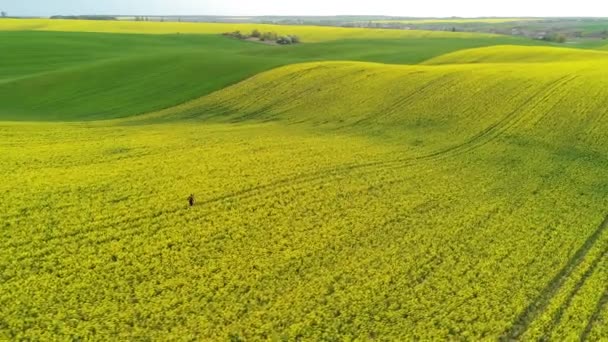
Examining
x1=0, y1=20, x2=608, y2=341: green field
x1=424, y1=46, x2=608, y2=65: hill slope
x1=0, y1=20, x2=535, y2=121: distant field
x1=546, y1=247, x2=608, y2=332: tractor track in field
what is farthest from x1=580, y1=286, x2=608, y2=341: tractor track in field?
x1=424, y1=46, x2=608, y2=65: hill slope

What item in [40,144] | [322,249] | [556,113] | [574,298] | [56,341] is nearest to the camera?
→ [56,341]

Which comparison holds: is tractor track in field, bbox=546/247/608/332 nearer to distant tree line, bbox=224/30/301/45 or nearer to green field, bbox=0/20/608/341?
green field, bbox=0/20/608/341

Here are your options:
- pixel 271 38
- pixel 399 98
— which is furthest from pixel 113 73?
pixel 271 38

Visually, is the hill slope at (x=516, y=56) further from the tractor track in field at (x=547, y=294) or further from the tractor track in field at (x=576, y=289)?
the tractor track in field at (x=576, y=289)

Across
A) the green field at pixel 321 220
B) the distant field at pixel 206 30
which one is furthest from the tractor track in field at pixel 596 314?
the distant field at pixel 206 30

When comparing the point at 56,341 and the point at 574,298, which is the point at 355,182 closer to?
the point at 574,298

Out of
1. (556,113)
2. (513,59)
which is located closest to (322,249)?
(556,113)
